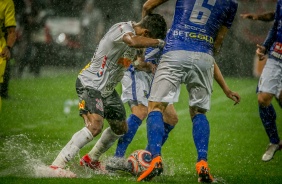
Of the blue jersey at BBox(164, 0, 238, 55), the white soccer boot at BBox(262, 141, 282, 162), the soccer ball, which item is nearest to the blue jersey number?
the blue jersey at BBox(164, 0, 238, 55)

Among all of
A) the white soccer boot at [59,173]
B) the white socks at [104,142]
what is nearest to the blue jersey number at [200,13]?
the white socks at [104,142]

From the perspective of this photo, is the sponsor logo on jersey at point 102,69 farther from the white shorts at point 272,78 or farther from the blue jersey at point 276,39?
the blue jersey at point 276,39

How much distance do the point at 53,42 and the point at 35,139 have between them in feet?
42.9

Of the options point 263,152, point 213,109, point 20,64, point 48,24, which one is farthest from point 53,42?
point 263,152

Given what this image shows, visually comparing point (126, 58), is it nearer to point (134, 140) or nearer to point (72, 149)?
point (72, 149)

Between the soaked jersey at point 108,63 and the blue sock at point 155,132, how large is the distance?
694mm

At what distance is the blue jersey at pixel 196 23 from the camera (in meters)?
7.99

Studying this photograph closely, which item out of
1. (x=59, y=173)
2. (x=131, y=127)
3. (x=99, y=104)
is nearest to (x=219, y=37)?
(x=99, y=104)

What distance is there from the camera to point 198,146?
7.99 meters

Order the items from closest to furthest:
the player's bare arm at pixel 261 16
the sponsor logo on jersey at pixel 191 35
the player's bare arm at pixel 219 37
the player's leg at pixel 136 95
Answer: the sponsor logo on jersey at pixel 191 35
the player's bare arm at pixel 219 37
the player's leg at pixel 136 95
the player's bare arm at pixel 261 16

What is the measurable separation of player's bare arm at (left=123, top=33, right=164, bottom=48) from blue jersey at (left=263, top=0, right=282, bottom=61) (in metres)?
2.96

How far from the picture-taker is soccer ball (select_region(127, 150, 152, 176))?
8.41m

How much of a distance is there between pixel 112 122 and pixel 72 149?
2.99 ft

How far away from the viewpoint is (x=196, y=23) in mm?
8008
